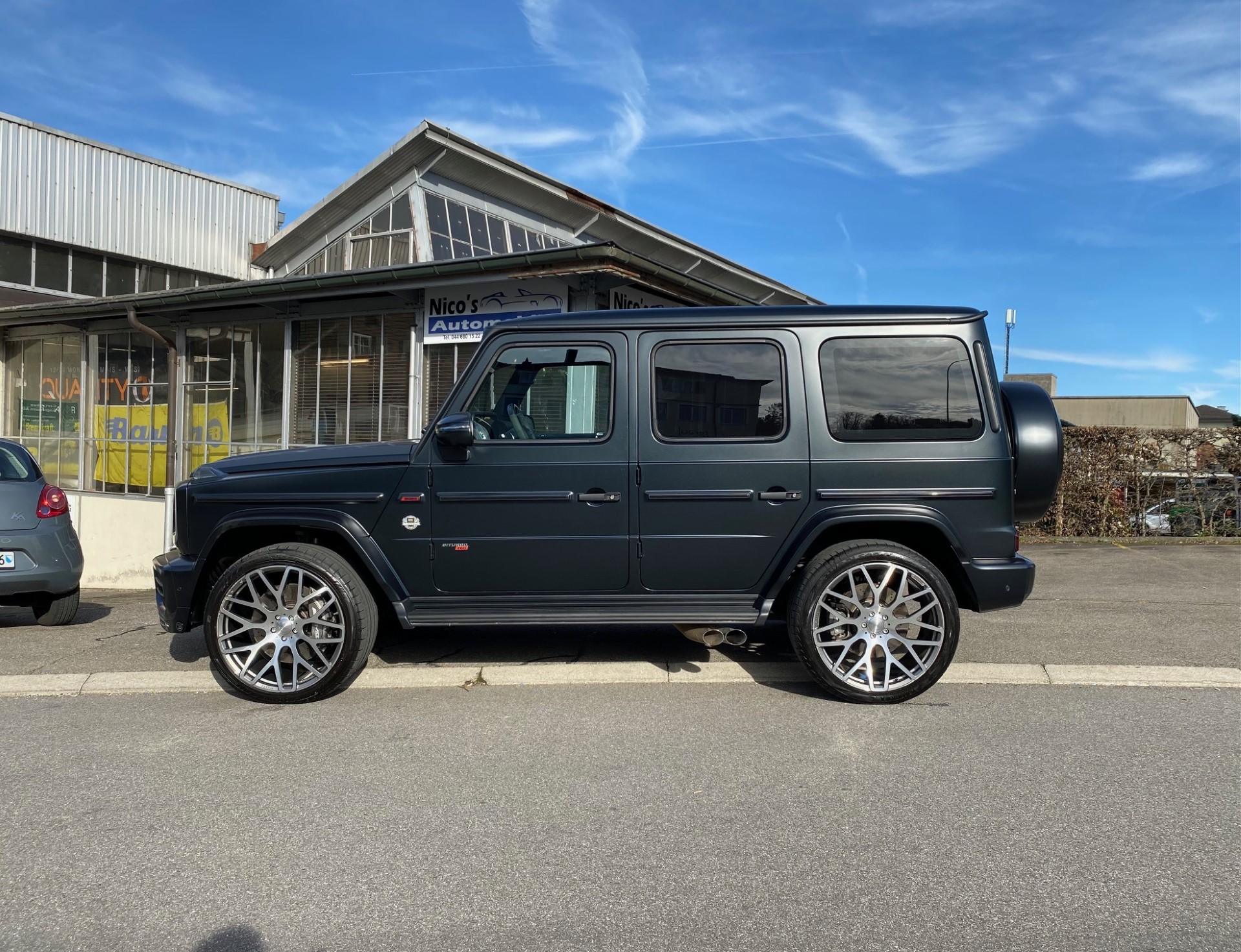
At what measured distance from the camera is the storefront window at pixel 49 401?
52.1 feet

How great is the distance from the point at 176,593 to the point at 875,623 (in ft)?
11.8

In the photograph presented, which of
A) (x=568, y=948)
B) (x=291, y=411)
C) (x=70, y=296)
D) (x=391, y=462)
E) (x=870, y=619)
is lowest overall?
(x=568, y=948)

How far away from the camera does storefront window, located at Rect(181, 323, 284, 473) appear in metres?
13.0

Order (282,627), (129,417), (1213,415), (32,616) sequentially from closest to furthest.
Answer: (282,627) → (32,616) → (129,417) → (1213,415)

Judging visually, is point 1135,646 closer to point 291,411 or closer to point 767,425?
point 767,425

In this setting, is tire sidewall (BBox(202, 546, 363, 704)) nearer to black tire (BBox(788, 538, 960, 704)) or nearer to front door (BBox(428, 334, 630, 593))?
front door (BBox(428, 334, 630, 593))

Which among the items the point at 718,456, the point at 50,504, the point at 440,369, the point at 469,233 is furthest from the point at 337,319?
the point at 718,456

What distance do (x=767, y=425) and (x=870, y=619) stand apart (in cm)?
110

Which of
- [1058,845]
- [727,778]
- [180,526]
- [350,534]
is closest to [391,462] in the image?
[350,534]

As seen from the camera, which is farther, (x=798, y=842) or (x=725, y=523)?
(x=725, y=523)

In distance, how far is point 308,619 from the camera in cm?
492

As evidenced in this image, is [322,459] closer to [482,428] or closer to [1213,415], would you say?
[482,428]

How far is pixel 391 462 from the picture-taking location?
5000mm

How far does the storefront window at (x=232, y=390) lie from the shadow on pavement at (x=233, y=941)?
1081 centimetres
